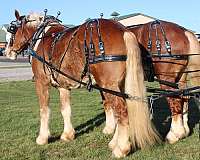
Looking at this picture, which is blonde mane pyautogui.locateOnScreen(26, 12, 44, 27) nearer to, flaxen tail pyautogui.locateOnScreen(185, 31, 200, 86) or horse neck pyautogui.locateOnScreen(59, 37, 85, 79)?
horse neck pyautogui.locateOnScreen(59, 37, 85, 79)

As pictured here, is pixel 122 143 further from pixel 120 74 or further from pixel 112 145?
pixel 120 74

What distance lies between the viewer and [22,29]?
26.6 ft

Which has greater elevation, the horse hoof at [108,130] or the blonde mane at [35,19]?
the blonde mane at [35,19]

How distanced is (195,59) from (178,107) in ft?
3.11

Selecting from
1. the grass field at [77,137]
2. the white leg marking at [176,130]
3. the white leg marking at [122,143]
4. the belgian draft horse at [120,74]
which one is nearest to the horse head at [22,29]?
the belgian draft horse at [120,74]

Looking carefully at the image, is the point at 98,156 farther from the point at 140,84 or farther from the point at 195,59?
the point at 195,59

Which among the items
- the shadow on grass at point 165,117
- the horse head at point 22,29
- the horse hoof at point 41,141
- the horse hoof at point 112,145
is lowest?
the shadow on grass at point 165,117

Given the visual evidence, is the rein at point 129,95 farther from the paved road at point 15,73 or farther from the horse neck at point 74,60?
the paved road at point 15,73

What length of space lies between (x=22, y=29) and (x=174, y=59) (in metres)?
3.15

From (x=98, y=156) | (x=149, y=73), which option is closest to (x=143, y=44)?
(x=149, y=73)

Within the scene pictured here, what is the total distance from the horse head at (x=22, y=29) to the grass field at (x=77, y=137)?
189cm

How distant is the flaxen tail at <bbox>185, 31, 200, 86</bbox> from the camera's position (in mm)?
7246

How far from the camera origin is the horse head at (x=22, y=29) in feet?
26.4

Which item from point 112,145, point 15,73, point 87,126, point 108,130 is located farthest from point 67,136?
point 15,73
